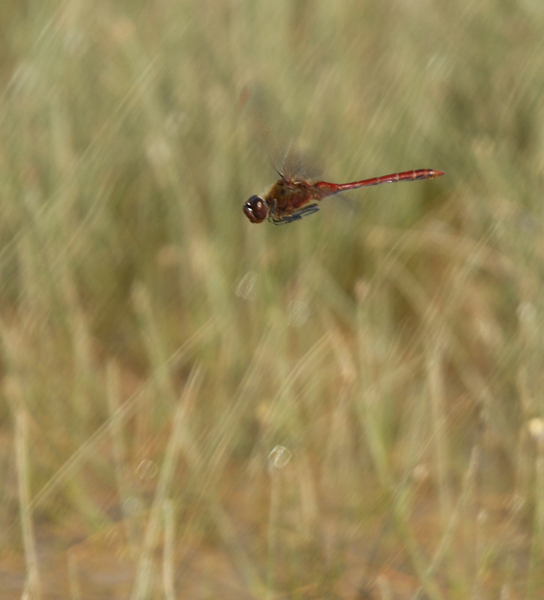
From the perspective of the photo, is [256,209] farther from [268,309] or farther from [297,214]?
[268,309]

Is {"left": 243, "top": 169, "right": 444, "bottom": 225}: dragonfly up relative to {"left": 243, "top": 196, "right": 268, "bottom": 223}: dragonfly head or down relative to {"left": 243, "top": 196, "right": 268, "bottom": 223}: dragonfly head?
up

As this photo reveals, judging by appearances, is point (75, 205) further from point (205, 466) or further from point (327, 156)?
point (205, 466)

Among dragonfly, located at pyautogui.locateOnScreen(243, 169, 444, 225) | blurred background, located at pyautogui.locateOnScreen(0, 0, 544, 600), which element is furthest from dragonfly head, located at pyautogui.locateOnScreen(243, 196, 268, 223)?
blurred background, located at pyautogui.locateOnScreen(0, 0, 544, 600)

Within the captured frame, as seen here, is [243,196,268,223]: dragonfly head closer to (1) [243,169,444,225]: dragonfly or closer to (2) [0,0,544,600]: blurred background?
(1) [243,169,444,225]: dragonfly

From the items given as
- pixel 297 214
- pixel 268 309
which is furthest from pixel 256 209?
pixel 268 309

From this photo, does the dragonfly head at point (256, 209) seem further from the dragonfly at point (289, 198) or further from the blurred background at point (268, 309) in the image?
the blurred background at point (268, 309)
